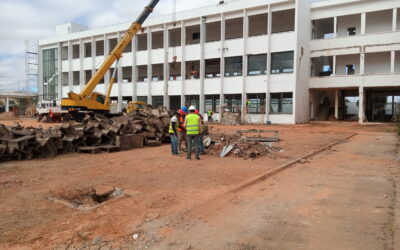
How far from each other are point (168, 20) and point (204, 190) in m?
33.1

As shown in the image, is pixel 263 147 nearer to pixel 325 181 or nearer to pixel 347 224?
pixel 325 181

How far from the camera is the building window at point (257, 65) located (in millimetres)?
30984

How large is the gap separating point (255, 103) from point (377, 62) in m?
12.0

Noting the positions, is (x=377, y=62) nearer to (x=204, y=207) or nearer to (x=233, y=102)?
(x=233, y=102)

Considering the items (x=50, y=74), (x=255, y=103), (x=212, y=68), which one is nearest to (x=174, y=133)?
(x=255, y=103)

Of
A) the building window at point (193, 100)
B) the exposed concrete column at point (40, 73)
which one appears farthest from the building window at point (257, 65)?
the exposed concrete column at point (40, 73)

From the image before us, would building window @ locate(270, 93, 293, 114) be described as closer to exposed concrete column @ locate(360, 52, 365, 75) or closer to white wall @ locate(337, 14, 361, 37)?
exposed concrete column @ locate(360, 52, 365, 75)

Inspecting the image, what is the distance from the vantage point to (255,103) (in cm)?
3152

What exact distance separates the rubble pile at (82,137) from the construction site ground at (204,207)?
3.86ft

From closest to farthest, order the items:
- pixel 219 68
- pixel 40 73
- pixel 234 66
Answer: pixel 234 66 → pixel 219 68 → pixel 40 73

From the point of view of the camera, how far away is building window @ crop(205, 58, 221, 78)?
34.9 m

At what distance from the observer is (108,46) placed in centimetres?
4162

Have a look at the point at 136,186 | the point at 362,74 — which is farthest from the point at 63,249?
the point at 362,74

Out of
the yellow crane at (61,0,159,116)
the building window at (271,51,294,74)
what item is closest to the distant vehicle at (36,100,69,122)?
the yellow crane at (61,0,159,116)
